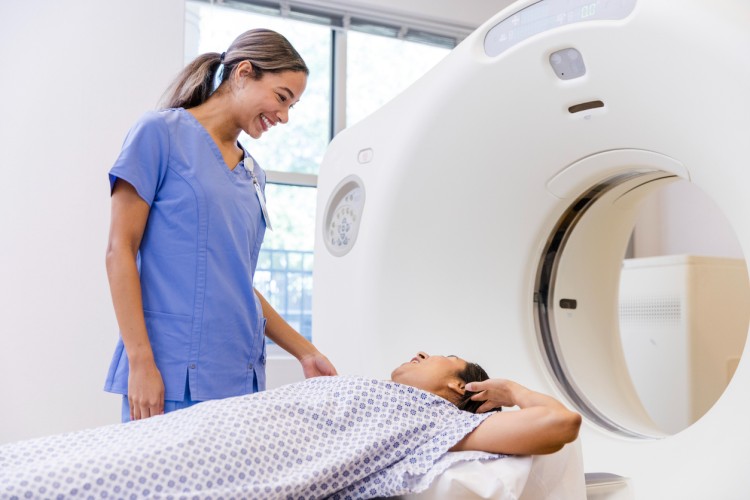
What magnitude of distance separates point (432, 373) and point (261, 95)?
1.95 ft

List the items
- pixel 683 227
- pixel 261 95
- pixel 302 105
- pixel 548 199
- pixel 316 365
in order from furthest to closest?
pixel 683 227
pixel 302 105
pixel 548 199
pixel 316 365
pixel 261 95

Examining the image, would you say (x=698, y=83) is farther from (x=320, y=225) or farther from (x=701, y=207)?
(x=701, y=207)

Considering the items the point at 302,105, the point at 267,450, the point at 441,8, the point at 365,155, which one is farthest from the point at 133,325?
the point at 441,8

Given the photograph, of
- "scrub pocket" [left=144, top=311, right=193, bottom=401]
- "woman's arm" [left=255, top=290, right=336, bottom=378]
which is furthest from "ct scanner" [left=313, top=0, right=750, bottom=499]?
"scrub pocket" [left=144, top=311, right=193, bottom=401]

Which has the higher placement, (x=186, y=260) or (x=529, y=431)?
(x=186, y=260)

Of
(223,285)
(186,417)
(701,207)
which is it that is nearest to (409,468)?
(186,417)

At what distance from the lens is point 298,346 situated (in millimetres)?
1570

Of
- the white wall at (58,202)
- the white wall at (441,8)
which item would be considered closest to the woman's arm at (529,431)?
the white wall at (58,202)

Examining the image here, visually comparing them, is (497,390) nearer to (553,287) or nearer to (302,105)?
(553,287)

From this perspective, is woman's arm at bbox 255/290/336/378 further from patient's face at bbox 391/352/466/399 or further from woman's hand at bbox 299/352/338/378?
patient's face at bbox 391/352/466/399

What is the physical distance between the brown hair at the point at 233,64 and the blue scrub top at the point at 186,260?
9cm

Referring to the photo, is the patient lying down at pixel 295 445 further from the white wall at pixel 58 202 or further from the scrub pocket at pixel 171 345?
the white wall at pixel 58 202

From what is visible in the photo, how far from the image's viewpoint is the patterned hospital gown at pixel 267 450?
0.96 meters

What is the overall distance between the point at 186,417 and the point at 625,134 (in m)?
0.92
